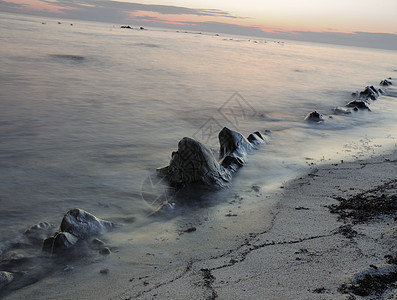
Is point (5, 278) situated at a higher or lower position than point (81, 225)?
lower

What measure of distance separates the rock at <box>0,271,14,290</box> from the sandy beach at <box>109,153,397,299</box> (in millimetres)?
A: 918

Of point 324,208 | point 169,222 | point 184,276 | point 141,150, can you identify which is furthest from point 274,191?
point 141,150

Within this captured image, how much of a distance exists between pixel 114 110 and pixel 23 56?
11970 millimetres

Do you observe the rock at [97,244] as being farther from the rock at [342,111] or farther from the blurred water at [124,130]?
the rock at [342,111]

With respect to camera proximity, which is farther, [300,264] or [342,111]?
[342,111]

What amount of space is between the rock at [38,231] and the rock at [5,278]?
61 cm

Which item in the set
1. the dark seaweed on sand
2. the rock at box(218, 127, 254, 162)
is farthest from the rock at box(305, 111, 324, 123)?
the dark seaweed on sand

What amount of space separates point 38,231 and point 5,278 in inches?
33.3

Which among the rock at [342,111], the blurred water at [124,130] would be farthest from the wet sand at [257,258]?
the rock at [342,111]

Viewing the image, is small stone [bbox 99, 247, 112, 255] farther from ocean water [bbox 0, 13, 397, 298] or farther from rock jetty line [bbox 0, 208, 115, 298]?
ocean water [bbox 0, 13, 397, 298]

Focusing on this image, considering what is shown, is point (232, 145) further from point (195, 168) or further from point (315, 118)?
point (315, 118)

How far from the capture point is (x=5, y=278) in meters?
2.81

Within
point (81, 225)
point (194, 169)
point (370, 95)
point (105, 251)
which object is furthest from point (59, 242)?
point (370, 95)

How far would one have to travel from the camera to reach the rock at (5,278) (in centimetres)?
277
